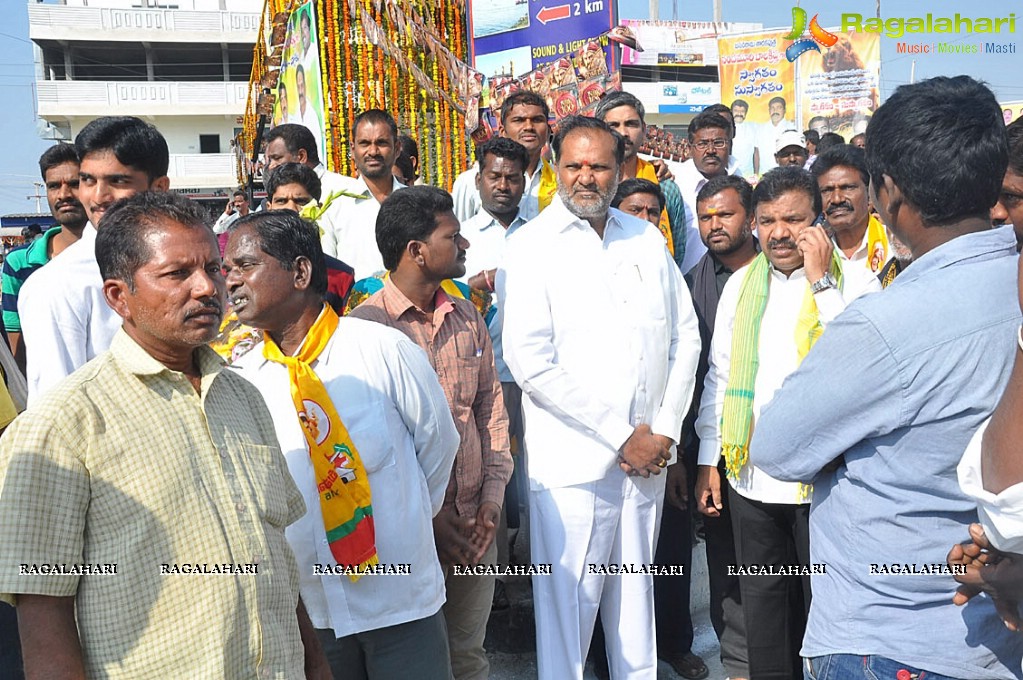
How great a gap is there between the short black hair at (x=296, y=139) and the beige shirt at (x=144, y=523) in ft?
11.2

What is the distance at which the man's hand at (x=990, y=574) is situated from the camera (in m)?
1.66

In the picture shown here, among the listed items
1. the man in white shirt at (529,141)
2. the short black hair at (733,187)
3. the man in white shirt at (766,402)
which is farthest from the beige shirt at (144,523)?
the man in white shirt at (529,141)

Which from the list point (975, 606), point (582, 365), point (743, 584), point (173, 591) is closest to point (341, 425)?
point (173, 591)

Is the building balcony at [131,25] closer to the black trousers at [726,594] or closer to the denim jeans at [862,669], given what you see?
the black trousers at [726,594]

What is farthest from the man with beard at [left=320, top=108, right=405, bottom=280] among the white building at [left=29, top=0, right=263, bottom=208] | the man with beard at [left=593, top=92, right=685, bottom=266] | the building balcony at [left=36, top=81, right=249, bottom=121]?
the building balcony at [left=36, top=81, right=249, bottom=121]

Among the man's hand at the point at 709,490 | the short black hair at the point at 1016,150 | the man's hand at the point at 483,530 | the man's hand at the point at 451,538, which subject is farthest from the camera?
the man's hand at the point at 709,490

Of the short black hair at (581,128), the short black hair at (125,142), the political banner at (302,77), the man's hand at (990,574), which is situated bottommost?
the man's hand at (990,574)

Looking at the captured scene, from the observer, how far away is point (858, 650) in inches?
72.2

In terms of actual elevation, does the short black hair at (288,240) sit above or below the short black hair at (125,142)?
below

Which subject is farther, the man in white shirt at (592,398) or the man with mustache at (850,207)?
the man with mustache at (850,207)

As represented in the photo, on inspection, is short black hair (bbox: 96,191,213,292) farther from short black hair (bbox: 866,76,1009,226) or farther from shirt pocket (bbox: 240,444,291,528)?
short black hair (bbox: 866,76,1009,226)

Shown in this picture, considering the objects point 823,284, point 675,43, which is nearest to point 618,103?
point 823,284

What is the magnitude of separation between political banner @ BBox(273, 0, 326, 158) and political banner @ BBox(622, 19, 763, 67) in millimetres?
31666

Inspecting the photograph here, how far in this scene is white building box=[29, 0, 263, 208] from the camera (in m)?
31.1
